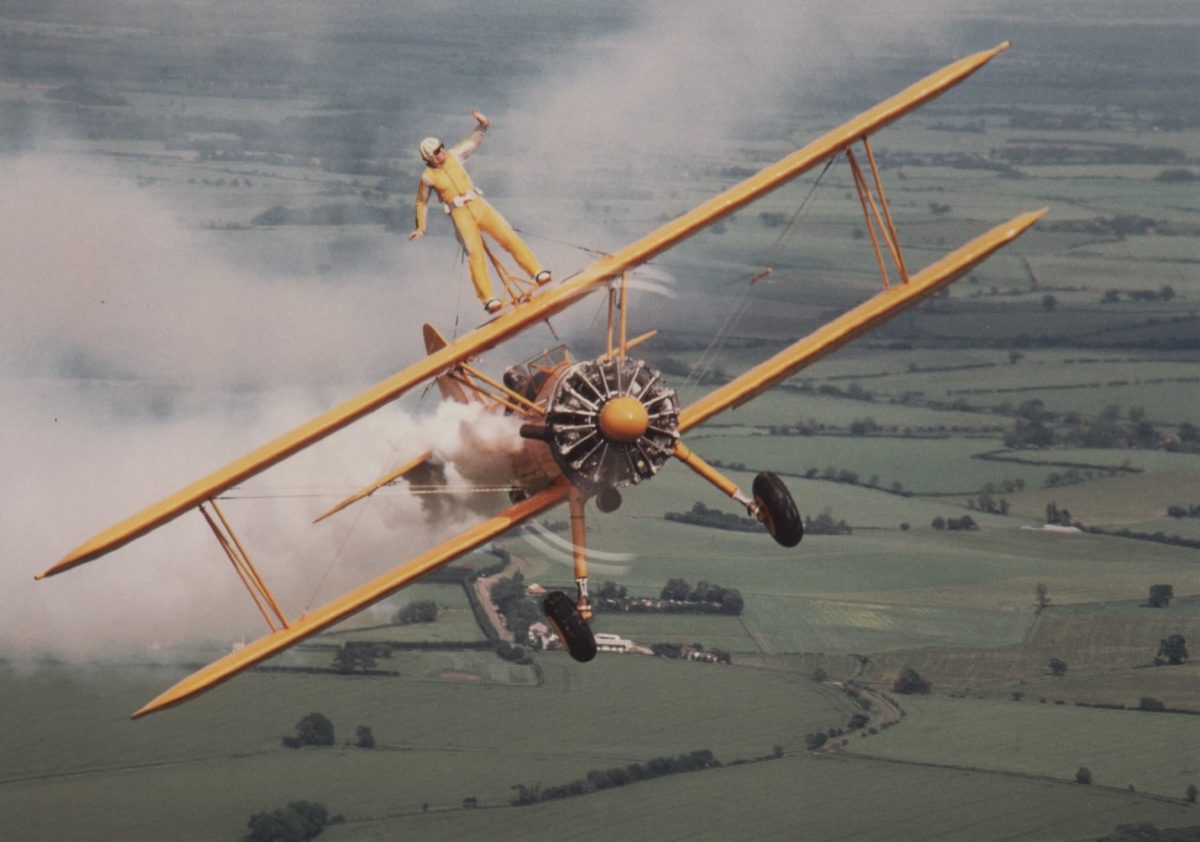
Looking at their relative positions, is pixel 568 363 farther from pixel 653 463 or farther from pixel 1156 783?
pixel 1156 783

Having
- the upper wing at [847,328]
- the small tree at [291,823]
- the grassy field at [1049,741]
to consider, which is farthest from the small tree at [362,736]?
the upper wing at [847,328]

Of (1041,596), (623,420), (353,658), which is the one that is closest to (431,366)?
(623,420)

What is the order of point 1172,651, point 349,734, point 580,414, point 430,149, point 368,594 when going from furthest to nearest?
point 1172,651
point 349,734
point 368,594
point 430,149
point 580,414

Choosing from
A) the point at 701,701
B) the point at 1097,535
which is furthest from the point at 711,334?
the point at 701,701

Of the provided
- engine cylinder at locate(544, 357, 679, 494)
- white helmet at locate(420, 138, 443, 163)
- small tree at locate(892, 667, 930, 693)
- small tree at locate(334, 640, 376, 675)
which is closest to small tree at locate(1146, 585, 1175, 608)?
small tree at locate(892, 667, 930, 693)

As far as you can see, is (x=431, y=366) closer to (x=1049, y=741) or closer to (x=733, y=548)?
(x=1049, y=741)
